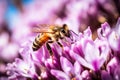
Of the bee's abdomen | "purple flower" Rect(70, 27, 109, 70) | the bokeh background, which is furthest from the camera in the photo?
the bokeh background

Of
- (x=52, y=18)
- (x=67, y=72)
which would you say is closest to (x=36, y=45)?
(x=67, y=72)

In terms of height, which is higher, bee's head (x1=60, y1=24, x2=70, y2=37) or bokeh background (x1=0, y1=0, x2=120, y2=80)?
bokeh background (x1=0, y1=0, x2=120, y2=80)

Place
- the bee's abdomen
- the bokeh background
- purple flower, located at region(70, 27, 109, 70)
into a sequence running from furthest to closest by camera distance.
Answer: the bokeh background → the bee's abdomen → purple flower, located at region(70, 27, 109, 70)

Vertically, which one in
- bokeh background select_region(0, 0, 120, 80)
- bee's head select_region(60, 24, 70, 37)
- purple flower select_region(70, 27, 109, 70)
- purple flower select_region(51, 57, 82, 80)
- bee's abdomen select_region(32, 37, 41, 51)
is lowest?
purple flower select_region(51, 57, 82, 80)

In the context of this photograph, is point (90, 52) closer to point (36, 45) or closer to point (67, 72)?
point (67, 72)

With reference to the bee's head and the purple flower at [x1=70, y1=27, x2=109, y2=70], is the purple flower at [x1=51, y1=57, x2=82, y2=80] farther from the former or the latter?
the bee's head

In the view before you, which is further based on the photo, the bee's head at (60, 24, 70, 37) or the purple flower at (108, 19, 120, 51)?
the bee's head at (60, 24, 70, 37)

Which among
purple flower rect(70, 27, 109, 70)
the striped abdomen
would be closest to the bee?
the striped abdomen
